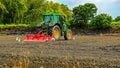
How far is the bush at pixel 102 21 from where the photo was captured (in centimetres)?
4250

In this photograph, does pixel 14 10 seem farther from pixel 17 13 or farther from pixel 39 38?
pixel 39 38

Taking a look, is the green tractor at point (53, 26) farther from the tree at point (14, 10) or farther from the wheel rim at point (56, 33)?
the tree at point (14, 10)

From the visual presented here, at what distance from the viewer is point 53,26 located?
27250 mm

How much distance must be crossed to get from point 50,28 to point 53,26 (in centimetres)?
25

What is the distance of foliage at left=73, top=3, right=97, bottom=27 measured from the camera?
45031mm

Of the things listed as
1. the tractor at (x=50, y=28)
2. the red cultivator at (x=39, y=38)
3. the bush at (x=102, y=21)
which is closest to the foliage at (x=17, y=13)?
the bush at (x=102, y=21)

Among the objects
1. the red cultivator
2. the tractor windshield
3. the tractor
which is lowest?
the red cultivator

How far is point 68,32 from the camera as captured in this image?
94.8ft

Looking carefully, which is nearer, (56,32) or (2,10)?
(56,32)

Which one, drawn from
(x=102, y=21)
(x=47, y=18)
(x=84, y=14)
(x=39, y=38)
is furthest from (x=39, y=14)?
(x=39, y=38)

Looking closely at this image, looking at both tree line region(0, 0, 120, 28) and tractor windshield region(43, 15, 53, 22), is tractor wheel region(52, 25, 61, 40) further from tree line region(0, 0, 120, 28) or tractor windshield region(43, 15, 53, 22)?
tree line region(0, 0, 120, 28)

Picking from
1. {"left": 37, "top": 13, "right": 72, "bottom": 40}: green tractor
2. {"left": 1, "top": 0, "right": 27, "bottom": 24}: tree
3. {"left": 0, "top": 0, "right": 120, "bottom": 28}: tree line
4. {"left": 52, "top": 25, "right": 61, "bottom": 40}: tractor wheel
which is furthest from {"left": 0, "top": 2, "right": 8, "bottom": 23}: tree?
{"left": 52, "top": 25, "right": 61, "bottom": 40}: tractor wheel

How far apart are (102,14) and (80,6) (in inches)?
134

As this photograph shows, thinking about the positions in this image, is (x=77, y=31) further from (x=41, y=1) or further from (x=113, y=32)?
(x=41, y=1)
